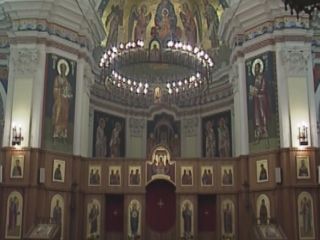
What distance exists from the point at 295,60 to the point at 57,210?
9.35 meters

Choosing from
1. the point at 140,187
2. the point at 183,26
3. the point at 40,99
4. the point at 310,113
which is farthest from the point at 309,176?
the point at 183,26

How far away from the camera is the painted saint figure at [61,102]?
707 inches

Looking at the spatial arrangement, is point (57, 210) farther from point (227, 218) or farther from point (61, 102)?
point (227, 218)

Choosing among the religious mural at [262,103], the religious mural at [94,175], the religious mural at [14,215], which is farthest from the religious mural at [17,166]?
the religious mural at [262,103]

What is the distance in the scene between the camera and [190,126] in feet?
80.9

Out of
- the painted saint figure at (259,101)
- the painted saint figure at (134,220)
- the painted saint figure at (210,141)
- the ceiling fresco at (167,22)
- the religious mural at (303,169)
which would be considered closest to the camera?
the religious mural at (303,169)

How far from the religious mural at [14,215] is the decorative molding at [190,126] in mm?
9954

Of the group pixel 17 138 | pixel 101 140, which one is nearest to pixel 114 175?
pixel 17 138

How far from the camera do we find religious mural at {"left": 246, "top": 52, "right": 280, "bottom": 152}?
17609mm

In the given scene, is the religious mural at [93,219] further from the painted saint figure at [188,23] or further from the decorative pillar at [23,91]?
the painted saint figure at [188,23]

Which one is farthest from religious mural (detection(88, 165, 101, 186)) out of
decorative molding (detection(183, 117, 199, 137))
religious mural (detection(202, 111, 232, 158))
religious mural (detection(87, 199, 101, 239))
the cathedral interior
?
decorative molding (detection(183, 117, 199, 137))

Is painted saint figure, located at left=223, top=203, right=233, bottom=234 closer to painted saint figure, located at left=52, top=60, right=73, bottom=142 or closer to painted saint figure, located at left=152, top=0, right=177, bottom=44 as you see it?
painted saint figure, located at left=52, top=60, right=73, bottom=142

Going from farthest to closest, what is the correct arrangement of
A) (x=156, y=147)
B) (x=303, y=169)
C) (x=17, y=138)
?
(x=156, y=147) < (x=17, y=138) < (x=303, y=169)

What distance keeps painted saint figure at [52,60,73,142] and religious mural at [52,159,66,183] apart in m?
0.78
